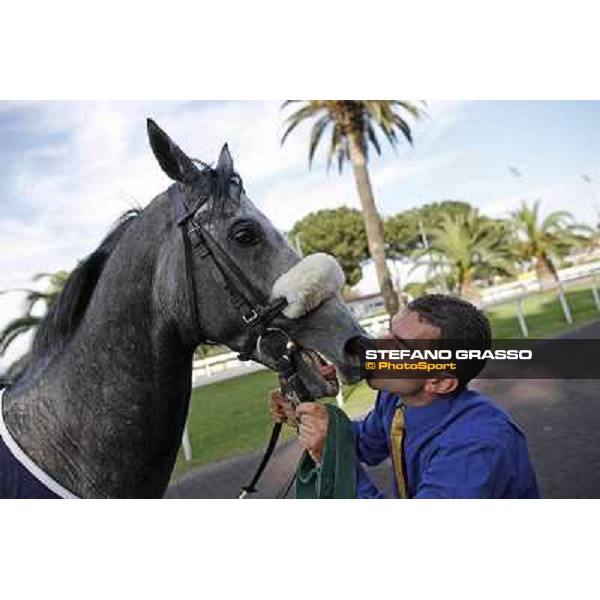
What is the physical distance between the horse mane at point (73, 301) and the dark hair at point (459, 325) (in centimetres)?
78

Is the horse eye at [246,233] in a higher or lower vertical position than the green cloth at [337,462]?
higher

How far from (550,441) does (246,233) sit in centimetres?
151

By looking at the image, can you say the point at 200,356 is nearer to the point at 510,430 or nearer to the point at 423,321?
the point at 423,321

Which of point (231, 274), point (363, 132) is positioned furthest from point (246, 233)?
point (363, 132)

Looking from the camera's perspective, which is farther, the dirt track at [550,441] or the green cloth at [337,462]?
the dirt track at [550,441]

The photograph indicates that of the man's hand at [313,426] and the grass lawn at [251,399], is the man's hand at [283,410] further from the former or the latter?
the grass lawn at [251,399]

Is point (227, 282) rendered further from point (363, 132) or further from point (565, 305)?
point (565, 305)

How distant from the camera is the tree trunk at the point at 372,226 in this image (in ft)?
7.04

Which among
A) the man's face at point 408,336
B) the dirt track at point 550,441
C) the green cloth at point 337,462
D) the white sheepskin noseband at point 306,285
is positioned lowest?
the dirt track at point 550,441

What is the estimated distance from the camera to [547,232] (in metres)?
2.04

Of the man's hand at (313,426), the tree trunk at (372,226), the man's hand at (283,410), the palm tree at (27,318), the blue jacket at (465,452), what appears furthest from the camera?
the tree trunk at (372,226)

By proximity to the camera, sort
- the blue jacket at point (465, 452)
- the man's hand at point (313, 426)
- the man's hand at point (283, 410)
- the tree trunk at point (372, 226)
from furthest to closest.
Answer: the tree trunk at point (372, 226) → the man's hand at point (283, 410) → the man's hand at point (313, 426) → the blue jacket at point (465, 452)

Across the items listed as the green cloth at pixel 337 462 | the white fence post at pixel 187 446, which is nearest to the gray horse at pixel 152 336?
the green cloth at pixel 337 462

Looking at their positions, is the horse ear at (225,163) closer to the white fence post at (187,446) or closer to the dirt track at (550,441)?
the dirt track at (550,441)
